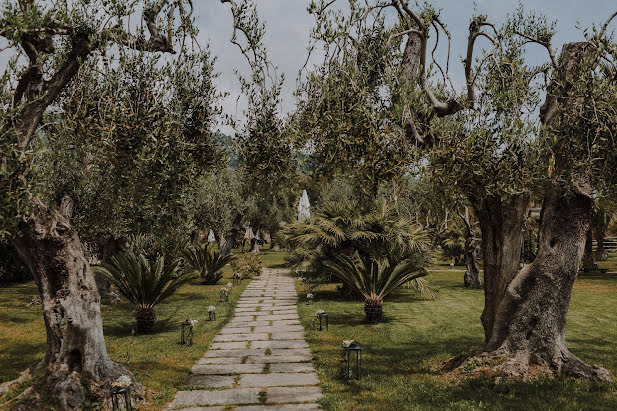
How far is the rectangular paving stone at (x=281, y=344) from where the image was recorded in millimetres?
9734

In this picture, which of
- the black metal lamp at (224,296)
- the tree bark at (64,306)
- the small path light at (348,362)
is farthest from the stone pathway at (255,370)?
the black metal lamp at (224,296)

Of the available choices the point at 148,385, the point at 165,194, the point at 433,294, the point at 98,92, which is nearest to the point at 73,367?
the point at 148,385

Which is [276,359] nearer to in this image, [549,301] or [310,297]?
[549,301]

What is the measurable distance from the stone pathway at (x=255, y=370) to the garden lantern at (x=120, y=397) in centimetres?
62

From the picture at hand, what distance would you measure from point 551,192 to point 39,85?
6994mm

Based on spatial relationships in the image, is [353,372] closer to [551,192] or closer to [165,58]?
[551,192]

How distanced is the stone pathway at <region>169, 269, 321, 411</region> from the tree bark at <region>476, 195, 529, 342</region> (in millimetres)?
3145

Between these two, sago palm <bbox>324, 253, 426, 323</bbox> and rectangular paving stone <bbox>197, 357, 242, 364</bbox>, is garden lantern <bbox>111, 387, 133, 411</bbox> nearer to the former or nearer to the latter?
rectangular paving stone <bbox>197, 357, 242, 364</bbox>

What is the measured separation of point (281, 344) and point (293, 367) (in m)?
1.84

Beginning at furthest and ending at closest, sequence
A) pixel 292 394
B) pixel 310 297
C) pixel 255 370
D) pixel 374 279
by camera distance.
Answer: pixel 310 297 < pixel 374 279 < pixel 255 370 < pixel 292 394

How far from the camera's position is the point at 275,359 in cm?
866

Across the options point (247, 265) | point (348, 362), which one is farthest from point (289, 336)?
point (247, 265)

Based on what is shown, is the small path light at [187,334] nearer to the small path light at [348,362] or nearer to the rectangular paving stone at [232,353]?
the rectangular paving stone at [232,353]

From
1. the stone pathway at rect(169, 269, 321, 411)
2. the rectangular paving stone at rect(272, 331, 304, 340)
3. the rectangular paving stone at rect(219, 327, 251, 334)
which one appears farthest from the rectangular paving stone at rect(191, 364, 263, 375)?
the rectangular paving stone at rect(219, 327, 251, 334)
